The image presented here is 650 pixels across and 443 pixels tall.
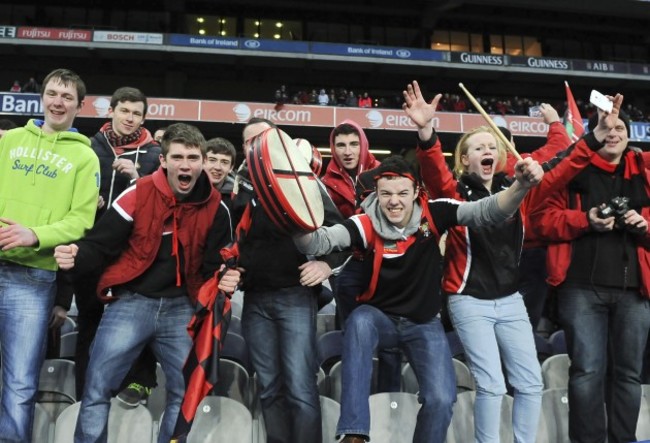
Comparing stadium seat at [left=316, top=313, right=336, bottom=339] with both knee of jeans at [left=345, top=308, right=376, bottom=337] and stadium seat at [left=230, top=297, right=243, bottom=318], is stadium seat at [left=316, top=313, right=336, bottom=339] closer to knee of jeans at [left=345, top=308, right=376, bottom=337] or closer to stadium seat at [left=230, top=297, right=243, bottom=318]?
stadium seat at [left=230, top=297, right=243, bottom=318]

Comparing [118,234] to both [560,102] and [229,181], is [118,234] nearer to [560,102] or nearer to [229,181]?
[229,181]

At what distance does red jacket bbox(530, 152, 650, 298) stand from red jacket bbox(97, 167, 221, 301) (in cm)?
172

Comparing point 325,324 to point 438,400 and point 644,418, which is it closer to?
point 438,400

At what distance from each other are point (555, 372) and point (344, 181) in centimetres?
167

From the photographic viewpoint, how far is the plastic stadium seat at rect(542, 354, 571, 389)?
320cm

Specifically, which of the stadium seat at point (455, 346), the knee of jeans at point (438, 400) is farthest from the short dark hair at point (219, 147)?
the knee of jeans at point (438, 400)

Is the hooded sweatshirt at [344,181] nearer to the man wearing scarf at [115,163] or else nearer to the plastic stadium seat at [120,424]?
the man wearing scarf at [115,163]

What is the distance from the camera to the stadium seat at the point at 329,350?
3359 millimetres

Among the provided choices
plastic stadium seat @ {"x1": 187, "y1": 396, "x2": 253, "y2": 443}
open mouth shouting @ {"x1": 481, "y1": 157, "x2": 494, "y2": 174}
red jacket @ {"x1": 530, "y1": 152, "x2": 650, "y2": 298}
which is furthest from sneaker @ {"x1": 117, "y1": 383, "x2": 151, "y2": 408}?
red jacket @ {"x1": 530, "y1": 152, "x2": 650, "y2": 298}

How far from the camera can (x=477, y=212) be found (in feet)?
8.23

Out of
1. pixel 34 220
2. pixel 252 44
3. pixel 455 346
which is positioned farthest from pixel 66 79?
pixel 252 44

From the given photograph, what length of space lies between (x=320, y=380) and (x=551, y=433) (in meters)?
1.23

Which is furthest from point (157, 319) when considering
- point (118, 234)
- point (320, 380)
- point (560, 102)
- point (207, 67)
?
point (560, 102)

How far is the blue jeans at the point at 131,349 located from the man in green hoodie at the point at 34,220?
0.80ft
